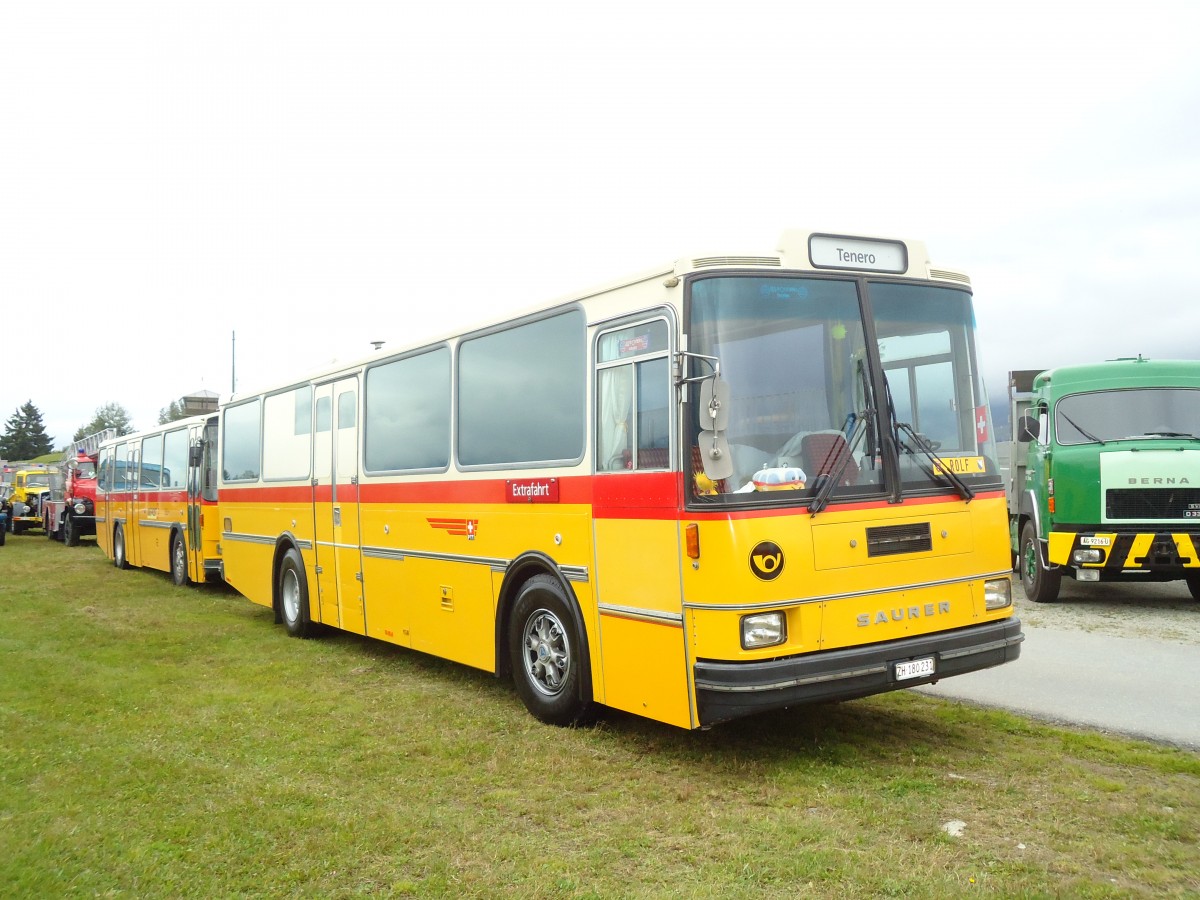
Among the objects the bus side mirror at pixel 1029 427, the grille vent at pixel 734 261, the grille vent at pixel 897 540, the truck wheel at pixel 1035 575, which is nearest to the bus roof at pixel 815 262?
the grille vent at pixel 734 261

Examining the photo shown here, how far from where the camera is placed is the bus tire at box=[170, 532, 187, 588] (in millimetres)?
18438

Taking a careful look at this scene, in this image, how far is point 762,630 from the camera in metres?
5.78

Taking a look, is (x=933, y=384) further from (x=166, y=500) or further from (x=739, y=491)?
(x=166, y=500)

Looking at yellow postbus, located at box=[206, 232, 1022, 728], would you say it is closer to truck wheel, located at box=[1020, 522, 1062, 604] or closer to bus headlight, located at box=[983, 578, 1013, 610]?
bus headlight, located at box=[983, 578, 1013, 610]

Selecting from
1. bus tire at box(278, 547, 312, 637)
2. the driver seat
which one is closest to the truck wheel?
the driver seat

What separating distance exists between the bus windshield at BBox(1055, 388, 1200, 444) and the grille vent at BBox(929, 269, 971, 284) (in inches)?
250

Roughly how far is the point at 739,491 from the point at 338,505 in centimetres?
Answer: 602

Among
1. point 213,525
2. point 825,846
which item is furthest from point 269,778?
point 213,525

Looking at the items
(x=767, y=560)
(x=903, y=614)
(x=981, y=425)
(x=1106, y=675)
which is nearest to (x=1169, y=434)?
(x=1106, y=675)

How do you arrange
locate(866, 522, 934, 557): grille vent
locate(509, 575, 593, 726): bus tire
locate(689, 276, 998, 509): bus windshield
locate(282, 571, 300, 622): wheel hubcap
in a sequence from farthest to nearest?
1. locate(282, 571, 300, 622): wheel hubcap
2. locate(509, 575, 593, 726): bus tire
3. locate(866, 522, 934, 557): grille vent
4. locate(689, 276, 998, 509): bus windshield

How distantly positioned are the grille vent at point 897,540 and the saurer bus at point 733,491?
1cm

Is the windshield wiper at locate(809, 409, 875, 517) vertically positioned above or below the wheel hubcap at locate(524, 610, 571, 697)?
above

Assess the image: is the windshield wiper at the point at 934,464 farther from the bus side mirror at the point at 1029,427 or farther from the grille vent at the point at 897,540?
the bus side mirror at the point at 1029,427

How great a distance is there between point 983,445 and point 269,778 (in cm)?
479
